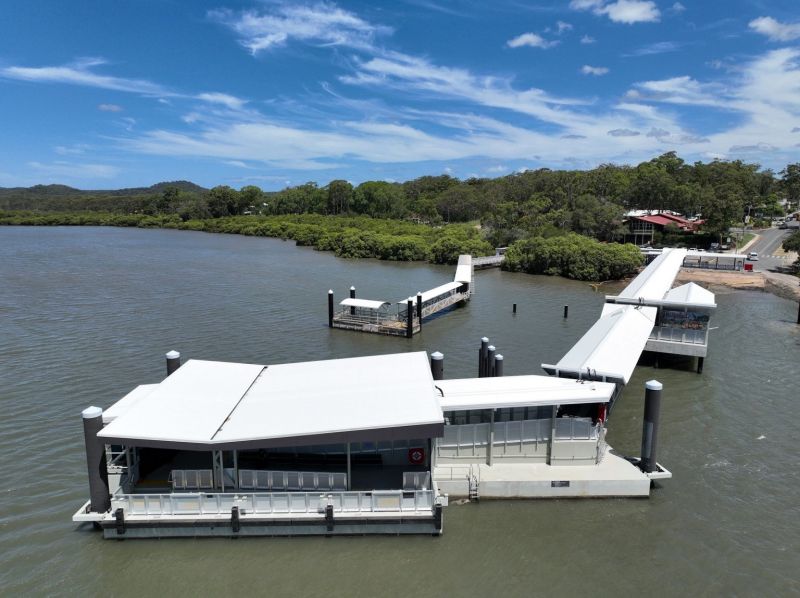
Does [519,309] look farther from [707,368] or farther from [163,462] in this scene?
[163,462]

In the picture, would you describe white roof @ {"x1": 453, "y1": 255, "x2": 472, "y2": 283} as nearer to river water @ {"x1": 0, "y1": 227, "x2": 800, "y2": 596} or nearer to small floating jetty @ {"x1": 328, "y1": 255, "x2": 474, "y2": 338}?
river water @ {"x1": 0, "y1": 227, "x2": 800, "y2": 596}

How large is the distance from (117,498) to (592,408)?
12786mm

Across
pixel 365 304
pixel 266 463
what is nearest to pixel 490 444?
pixel 266 463

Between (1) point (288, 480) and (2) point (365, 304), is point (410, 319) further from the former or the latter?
(1) point (288, 480)

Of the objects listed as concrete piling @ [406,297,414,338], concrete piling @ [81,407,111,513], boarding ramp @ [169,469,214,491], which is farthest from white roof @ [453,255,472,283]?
concrete piling @ [81,407,111,513]

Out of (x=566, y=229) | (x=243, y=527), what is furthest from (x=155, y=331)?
(x=566, y=229)

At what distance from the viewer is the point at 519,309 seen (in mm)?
44156

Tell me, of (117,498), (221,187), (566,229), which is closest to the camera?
(117,498)

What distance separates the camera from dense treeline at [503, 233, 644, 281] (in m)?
60.2

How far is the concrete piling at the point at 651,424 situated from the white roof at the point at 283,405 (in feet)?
20.5

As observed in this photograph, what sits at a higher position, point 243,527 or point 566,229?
point 566,229

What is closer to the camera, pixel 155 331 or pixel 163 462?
pixel 163 462

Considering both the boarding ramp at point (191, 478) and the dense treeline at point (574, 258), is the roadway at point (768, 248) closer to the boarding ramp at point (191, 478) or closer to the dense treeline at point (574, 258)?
the dense treeline at point (574, 258)

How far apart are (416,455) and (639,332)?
13593 millimetres
